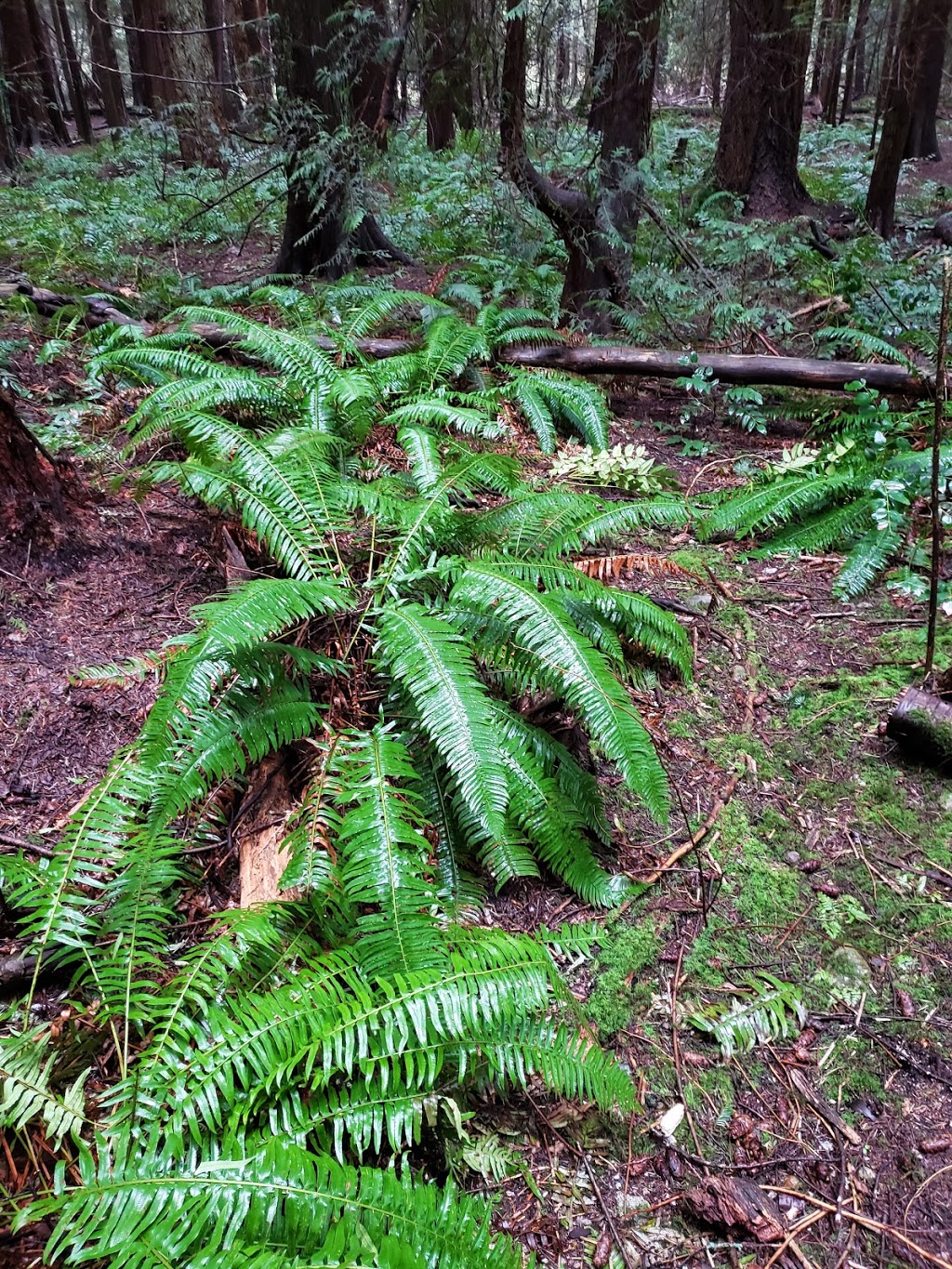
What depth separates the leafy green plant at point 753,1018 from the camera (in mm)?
2088

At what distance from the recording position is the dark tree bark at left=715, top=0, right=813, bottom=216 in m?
8.52

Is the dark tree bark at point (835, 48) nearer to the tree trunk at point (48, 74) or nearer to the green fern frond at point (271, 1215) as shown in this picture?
the tree trunk at point (48, 74)

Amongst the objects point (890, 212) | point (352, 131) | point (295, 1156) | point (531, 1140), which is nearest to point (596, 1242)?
point (531, 1140)

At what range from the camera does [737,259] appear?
278 inches

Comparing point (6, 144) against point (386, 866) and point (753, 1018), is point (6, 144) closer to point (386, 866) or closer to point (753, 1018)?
point (386, 866)

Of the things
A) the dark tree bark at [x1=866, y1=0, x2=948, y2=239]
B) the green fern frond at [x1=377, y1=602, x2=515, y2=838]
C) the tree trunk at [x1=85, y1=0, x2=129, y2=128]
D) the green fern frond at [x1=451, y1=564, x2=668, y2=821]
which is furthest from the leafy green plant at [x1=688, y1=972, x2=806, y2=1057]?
the tree trunk at [x1=85, y1=0, x2=129, y2=128]

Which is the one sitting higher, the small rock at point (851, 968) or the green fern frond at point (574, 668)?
the green fern frond at point (574, 668)

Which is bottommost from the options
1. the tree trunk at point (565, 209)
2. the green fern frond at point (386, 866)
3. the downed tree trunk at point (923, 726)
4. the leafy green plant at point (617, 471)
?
the downed tree trunk at point (923, 726)

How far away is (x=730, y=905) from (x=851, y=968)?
0.38 meters

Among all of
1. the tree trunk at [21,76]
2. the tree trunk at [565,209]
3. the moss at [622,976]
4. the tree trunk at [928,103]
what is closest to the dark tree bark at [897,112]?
the tree trunk at [928,103]

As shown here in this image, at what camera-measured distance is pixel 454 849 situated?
2.43 m

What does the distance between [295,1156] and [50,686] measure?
2012 mm

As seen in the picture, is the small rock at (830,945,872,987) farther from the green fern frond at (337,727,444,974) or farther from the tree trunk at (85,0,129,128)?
the tree trunk at (85,0,129,128)

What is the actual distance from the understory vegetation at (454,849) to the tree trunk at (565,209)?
245cm
